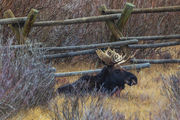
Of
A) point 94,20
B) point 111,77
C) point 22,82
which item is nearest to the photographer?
point 22,82

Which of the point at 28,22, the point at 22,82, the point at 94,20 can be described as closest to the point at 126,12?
the point at 94,20

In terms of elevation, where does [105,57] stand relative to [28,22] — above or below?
below

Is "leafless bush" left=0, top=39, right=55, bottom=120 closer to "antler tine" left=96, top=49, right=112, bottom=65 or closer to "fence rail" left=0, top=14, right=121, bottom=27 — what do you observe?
"antler tine" left=96, top=49, right=112, bottom=65

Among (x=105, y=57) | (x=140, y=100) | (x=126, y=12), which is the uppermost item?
(x=126, y=12)

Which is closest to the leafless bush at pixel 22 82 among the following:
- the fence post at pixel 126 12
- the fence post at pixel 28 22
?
the fence post at pixel 28 22

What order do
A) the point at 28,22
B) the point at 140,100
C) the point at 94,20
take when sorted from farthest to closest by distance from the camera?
the point at 94,20, the point at 28,22, the point at 140,100

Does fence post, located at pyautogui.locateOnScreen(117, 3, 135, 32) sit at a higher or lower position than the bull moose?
higher

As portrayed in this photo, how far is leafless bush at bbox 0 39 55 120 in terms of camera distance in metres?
3.39

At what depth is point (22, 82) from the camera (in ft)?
12.5

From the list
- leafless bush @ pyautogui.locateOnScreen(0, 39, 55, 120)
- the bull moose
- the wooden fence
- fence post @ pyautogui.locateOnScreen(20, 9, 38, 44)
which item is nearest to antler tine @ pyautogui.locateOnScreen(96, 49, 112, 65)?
the bull moose

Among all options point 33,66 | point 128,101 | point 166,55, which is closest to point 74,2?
point 166,55

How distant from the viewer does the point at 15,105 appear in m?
3.65

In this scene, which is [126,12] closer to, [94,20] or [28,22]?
[94,20]

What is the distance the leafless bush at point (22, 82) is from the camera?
3.39 m
